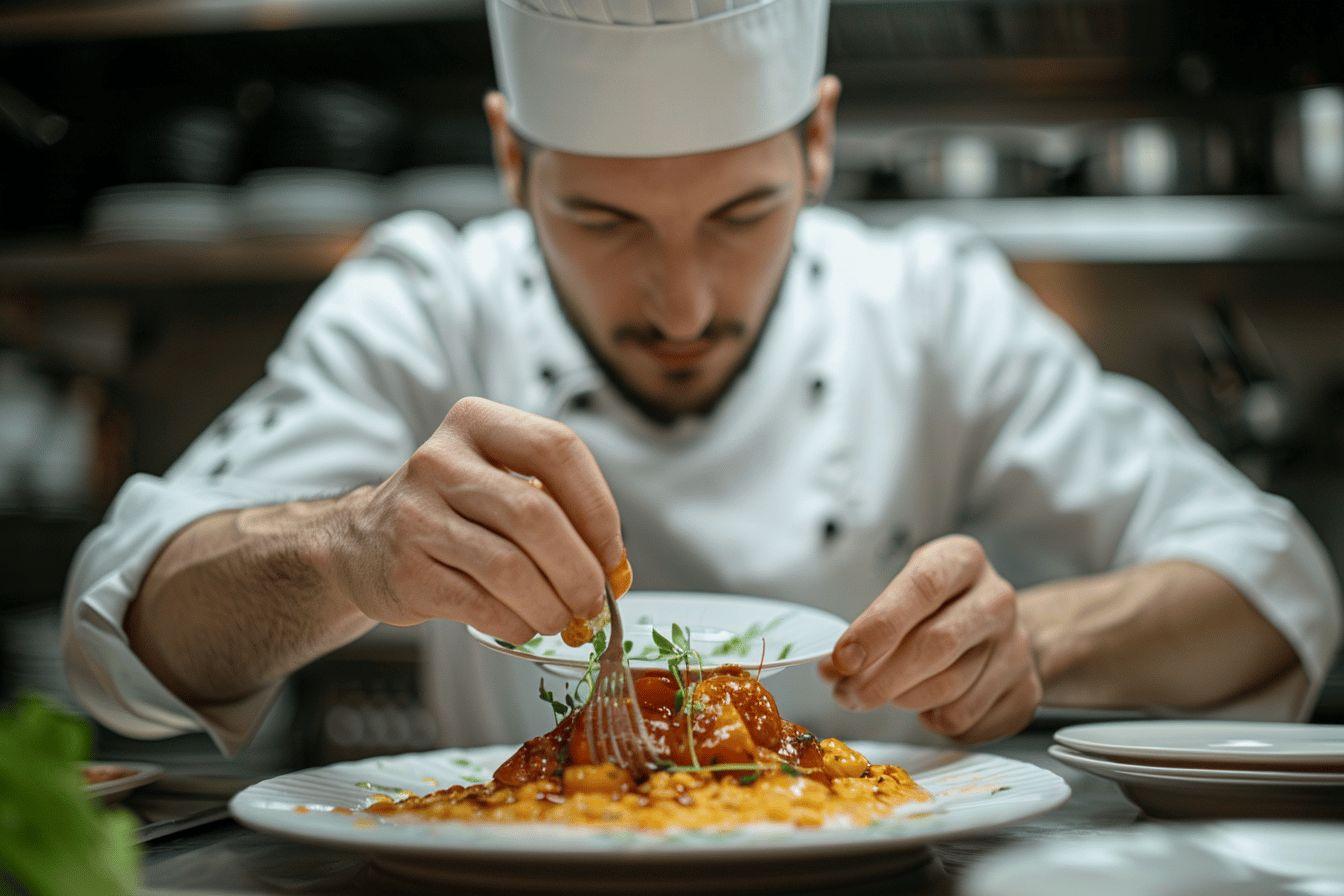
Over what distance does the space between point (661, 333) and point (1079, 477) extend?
30.6 inches

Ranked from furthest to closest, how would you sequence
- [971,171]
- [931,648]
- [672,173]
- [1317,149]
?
[971,171] → [1317,149] → [672,173] → [931,648]

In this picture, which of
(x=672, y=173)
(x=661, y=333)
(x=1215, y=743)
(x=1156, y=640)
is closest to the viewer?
(x=1215, y=743)

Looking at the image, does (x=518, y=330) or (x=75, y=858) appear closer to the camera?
(x=75, y=858)

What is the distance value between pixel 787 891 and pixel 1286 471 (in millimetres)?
2470

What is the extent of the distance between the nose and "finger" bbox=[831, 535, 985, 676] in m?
0.41

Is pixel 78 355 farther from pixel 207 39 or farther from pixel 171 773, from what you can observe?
pixel 171 773

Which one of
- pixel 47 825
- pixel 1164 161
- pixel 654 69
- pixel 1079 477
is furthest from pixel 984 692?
pixel 1164 161

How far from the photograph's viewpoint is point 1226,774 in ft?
2.96

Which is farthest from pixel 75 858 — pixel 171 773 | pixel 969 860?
pixel 171 773

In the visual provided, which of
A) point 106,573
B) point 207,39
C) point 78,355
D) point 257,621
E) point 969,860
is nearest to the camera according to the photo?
point 969,860

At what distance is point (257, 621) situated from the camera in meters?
1.26

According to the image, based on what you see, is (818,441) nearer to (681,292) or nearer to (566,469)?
(681,292)

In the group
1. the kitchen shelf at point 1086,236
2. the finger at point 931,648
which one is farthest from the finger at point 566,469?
the kitchen shelf at point 1086,236

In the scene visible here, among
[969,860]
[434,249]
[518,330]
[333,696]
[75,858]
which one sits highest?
[434,249]
